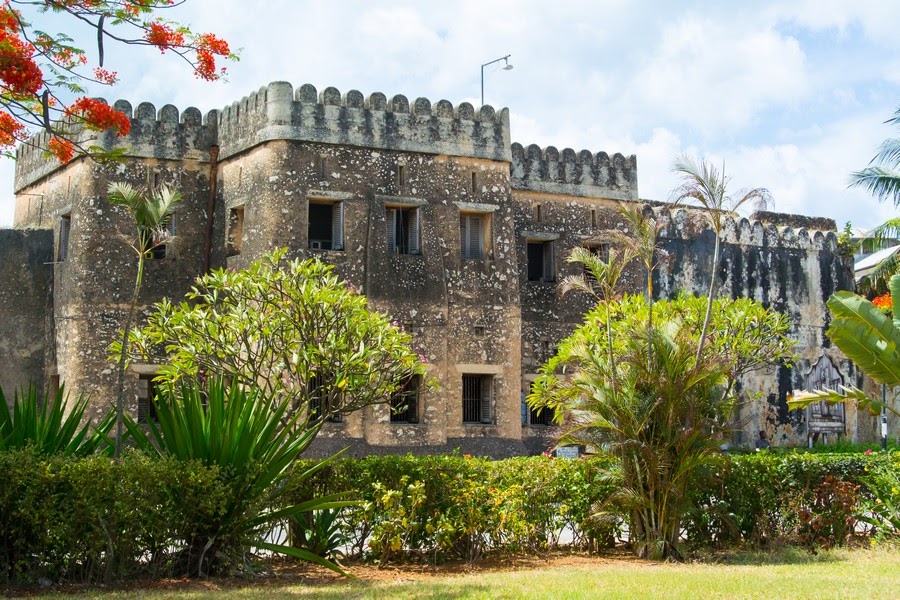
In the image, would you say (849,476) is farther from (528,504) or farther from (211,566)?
(211,566)

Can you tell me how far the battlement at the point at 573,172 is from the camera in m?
24.1

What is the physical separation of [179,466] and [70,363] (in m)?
11.6

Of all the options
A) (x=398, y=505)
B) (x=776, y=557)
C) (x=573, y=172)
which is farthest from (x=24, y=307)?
(x=776, y=557)

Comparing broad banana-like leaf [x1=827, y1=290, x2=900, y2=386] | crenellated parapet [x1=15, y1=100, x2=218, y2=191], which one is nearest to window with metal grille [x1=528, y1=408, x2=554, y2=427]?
crenellated parapet [x1=15, y1=100, x2=218, y2=191]

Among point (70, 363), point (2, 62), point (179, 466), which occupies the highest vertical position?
point (2, 62)

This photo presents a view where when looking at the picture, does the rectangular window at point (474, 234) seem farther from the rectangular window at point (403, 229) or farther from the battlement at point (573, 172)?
the battlement at point (573, 172)

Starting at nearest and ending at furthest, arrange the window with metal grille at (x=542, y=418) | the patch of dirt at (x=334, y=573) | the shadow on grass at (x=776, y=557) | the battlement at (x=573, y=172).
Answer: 1. the patch of dirt at (x=334, y=573)
2. the shadow on grass at (x=776, y=557)
3. the window with metal grille at (x=542, y=418)
4. the battlement at (x=573, y=172)

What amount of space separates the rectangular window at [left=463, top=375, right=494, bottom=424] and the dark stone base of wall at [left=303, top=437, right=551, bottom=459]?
579mm

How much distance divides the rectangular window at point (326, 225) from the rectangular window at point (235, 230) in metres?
1.33

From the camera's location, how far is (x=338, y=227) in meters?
20.8

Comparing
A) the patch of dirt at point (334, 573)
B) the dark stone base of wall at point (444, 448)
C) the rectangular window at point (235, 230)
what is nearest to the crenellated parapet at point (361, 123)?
the rectangular window at point (235, 230)

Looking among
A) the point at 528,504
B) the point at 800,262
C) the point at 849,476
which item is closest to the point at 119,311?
the point at 528,504

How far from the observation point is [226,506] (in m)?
9.97

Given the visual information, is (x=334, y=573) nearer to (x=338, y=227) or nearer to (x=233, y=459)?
(x=233, y=459)
